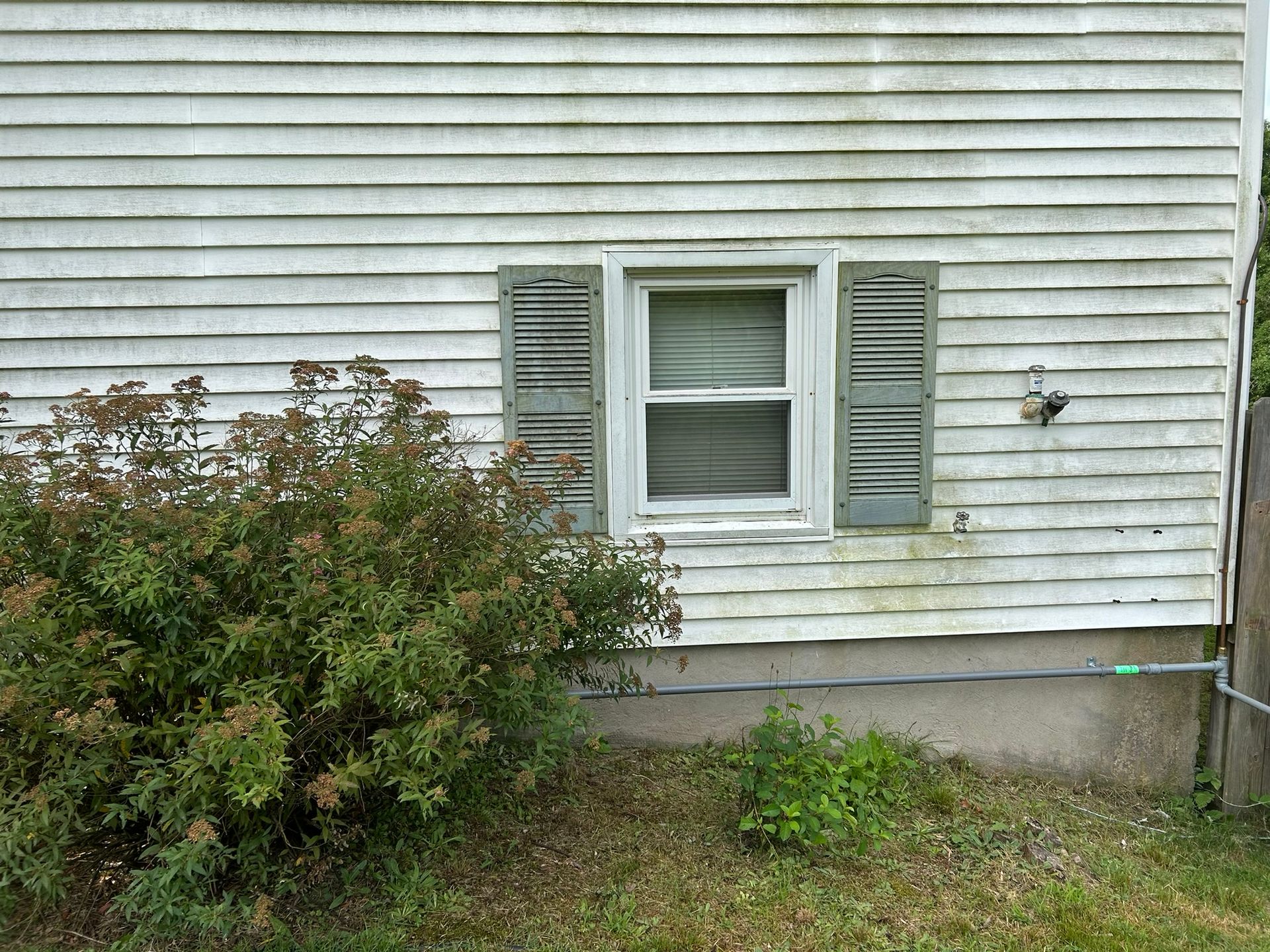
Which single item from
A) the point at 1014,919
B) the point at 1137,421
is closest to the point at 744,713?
the point at 1014,919

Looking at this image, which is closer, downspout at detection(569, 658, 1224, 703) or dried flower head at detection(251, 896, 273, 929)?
dried flower head at detection(251, 896, 273, 929)

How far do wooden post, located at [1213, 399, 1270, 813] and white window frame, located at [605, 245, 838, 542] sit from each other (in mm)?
1944

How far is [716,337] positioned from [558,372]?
0.75 meters

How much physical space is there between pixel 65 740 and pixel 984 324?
12.3 ft

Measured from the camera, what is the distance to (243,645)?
2291mm

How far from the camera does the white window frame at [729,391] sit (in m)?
3.71

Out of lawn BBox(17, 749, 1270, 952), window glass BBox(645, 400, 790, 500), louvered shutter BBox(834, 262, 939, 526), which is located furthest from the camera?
window glass BBox(645, 400, 790, 500)

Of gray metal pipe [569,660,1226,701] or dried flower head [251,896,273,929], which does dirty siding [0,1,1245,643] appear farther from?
dried flower head [251,896,273,929]

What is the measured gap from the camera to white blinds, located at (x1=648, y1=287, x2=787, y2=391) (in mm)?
3846

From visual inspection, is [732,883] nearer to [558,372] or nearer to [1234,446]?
[558,372]

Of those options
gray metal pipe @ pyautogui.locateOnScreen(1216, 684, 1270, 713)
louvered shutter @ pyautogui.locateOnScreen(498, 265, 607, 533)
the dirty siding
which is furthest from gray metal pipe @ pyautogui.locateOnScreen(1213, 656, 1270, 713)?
louvered shutter @ pyautogui.locateOnScreen(498, 265, 607, 533)

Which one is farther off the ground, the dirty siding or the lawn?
the dirty siding

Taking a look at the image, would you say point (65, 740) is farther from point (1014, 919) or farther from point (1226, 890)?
point (1226, 890)

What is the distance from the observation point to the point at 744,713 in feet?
13.2
